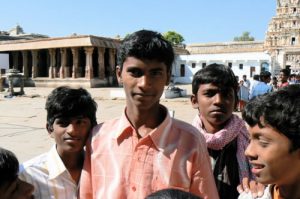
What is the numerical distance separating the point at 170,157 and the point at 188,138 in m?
0.12

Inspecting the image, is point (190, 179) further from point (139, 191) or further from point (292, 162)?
point (292, 162)

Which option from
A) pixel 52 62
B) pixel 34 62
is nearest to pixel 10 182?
pixel 52 62

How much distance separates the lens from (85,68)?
24797mm

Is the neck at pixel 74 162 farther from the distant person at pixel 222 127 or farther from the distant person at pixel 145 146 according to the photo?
the distant person at pixel 222 127

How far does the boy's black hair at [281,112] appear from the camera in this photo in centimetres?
141

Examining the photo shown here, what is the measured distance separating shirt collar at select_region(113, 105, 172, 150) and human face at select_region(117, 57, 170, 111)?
0.30ft

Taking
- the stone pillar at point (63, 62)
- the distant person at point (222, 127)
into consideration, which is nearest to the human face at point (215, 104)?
the distant person at point (222, 127)

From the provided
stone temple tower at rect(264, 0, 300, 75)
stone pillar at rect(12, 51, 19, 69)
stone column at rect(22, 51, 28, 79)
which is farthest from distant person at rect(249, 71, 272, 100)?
stone temple tower at rect(264, 0, 300, 75)

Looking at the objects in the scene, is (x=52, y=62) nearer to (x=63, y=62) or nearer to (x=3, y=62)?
(x=63, y=62)

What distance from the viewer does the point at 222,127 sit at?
2.18 metres

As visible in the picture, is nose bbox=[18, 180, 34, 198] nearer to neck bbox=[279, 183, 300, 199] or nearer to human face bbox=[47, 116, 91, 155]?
human face bbox=[47, 116, 91, 155]

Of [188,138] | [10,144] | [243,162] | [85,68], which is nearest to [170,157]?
[188,138]

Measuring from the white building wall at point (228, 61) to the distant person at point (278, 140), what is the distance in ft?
107

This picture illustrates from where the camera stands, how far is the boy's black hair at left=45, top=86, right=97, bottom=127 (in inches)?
78.3
